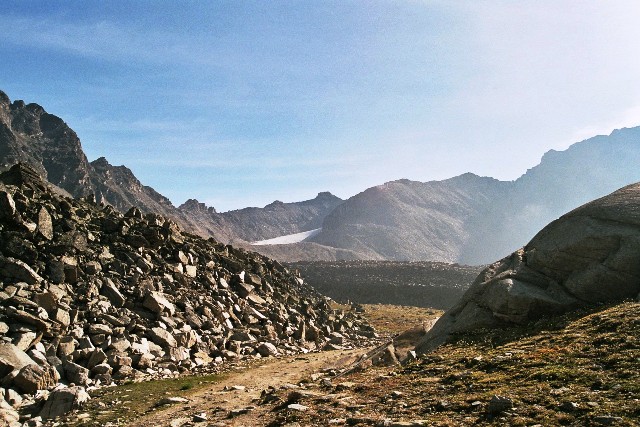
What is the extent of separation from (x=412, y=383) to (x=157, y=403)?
33.5 ft

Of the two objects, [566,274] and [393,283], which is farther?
[393,283]

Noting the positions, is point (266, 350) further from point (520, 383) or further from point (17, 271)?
point (520, 383)

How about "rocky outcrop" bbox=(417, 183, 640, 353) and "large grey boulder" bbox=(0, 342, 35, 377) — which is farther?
"rocky outcrop" bbox=(417, 183, 640, 353)

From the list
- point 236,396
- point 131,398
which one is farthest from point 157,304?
point 236,396

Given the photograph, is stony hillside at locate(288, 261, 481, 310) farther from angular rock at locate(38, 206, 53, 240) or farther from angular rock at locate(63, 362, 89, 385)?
angular rock at locate(63, 362, 89, 385)

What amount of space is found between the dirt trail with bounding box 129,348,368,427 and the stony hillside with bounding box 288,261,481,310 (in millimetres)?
84916

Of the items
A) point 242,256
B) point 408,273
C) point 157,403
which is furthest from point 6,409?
point 408,273

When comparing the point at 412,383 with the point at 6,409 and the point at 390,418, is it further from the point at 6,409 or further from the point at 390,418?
the point at 6,409

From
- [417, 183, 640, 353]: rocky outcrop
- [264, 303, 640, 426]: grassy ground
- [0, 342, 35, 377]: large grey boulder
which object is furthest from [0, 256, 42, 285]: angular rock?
[417, 183, 640, 353]: rocky outcrop

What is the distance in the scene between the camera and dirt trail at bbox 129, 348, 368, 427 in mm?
13903

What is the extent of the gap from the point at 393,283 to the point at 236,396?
10901 cm

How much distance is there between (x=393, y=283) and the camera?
124 m

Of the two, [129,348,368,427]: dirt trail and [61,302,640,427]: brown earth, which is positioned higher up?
[61,302,640,427]: brown earth

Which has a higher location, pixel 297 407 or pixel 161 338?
pixel 161 338
